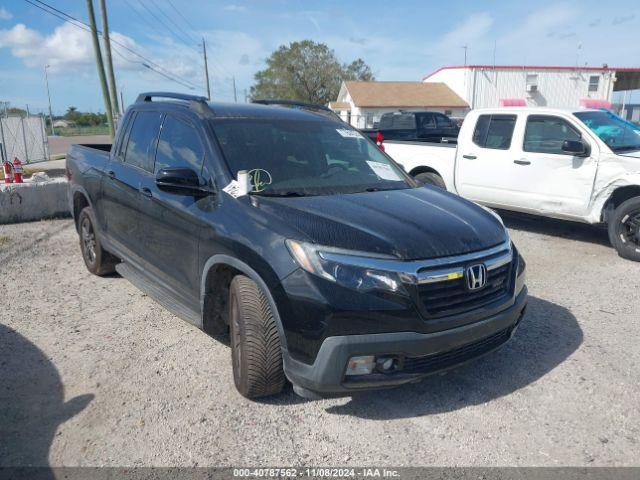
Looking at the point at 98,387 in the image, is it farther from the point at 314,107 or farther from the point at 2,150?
the point at 2,150

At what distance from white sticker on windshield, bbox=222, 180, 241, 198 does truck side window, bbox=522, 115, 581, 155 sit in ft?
17.2

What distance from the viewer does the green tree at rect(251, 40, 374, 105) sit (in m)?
63.4

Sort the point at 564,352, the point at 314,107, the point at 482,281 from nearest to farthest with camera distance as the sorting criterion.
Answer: the point at 482,281
the point at 564,352
the point at 314,107

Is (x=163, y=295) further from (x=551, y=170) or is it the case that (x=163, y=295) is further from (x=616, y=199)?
(x=616, y=199)

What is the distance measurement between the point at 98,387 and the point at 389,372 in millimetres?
2006

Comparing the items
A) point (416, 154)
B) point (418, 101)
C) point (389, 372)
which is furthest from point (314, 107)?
point (418, 101)

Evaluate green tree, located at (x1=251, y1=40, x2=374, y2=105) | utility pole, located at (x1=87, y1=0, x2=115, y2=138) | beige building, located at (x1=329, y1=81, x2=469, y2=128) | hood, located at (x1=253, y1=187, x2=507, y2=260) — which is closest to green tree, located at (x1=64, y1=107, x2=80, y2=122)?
green tree, located at (x1=251, y1=40, x2=374, y2=105)

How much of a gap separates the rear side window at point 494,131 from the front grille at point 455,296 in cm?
496

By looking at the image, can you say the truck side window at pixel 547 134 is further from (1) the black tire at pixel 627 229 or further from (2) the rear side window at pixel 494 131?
(1) the black tire at pixel 627 229

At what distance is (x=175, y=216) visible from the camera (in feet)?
12.0

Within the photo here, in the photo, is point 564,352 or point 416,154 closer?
point 564,352

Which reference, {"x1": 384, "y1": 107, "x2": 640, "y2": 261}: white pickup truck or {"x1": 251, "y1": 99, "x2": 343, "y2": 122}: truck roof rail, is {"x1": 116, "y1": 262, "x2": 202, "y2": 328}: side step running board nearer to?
{"x1": 251, "y1": 99, "x2": 343, "y2": 122}: truck roof rail

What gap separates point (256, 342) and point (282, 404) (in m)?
0.53

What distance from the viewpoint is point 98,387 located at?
11.2ft
